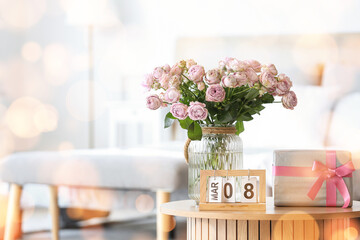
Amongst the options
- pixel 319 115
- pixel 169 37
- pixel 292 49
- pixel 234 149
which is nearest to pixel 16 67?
pixel 169 37

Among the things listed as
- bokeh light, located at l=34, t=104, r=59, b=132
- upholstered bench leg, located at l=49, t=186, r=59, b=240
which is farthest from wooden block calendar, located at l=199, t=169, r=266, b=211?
bokeh light, located at l=34, t=104, r=59, b=132

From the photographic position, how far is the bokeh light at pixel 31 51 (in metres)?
5.14

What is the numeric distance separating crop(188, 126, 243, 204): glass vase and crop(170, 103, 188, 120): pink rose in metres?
0.12

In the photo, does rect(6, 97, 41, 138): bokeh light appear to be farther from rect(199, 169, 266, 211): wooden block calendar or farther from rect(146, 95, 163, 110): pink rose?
rect(199, 169, 266, 211): wooden block calendar

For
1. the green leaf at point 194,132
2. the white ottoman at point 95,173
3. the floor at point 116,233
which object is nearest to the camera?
the green leaf at point 194,132

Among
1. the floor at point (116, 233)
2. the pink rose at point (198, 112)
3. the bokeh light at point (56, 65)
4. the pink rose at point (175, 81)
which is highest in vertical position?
the bokeh light at point (56, 65)

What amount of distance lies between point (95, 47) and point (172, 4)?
855 mm

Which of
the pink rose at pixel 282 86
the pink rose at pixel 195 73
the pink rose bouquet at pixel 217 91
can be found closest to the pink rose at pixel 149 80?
the pink rose bouquet at pixel 217 91

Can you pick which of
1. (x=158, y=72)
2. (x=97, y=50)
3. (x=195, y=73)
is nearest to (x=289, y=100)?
(x=195, y=73)

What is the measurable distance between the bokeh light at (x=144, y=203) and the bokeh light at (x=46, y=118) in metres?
2.69

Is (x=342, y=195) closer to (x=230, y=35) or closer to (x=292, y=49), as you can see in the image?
(x=292, y=49)

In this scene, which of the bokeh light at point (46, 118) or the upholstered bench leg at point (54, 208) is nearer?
the upholstered bench leg at point (54, 208)

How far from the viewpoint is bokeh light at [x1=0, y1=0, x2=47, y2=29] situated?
5.02 metres

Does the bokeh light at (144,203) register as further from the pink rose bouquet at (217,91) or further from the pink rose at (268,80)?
the pink rose at (268,80)
